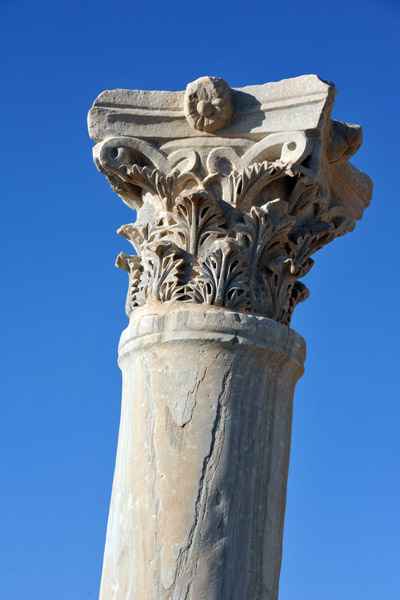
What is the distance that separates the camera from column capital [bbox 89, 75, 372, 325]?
847cm

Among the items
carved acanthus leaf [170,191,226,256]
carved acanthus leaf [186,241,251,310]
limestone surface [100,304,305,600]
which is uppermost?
carved acanthus leaf [170,191,226,256]

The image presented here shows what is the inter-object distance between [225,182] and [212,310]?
1334 mm

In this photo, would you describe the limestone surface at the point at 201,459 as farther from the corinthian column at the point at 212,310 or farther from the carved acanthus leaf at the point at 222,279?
the carved acanthus leaf at the point at 222,279

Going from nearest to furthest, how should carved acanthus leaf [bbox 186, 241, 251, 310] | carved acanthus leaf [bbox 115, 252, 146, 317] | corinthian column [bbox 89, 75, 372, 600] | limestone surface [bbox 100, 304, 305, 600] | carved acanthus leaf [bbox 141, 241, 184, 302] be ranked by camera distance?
limestone surface [bbox 100, 304, 305, 600]
corinthian column [bbox 89, 75, 372, 600]
carved acanthus leaf [bbox 186, 241, 251, 310]
carved acanthus leaf [bbox 141, 241, 184, 302]
carved acanthus leaf [bbox 115, 252, 146, 317]

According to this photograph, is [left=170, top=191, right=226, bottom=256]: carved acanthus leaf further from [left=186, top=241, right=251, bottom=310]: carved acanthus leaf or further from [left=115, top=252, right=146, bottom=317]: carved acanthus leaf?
[left=115, top=252, right=146, bottom=317]: carved acanthus leaf

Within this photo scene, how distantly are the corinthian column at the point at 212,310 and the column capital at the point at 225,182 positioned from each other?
16 mm

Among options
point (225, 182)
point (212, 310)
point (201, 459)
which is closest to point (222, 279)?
point (212, 310)

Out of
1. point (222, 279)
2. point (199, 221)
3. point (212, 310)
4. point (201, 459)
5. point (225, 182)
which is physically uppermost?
point (225, 182)

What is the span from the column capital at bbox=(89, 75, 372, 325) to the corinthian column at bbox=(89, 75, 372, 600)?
0.02 meters

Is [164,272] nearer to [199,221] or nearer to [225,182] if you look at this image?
[199,221]

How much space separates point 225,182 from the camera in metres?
8.77

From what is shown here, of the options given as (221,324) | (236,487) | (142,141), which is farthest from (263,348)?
(142,141)

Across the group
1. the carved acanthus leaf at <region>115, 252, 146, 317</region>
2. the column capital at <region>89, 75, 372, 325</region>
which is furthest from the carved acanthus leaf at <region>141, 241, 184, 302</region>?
the carved acanthus leaf at <region>115, 252, 146, 317</region>

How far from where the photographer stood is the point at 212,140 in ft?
29.4
